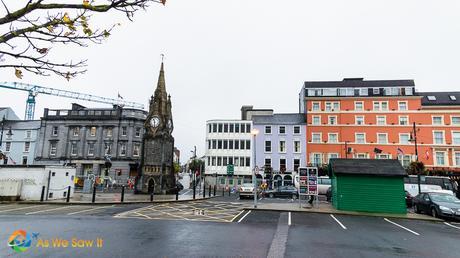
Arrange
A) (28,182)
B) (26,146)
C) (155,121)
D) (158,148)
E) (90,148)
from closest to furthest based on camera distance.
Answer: (28,182), (158,148), (155,121), (90,148), (26,146)

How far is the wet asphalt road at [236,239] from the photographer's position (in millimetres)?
7031

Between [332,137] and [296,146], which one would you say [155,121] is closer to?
[296,146]

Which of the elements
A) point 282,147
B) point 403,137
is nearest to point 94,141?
point 282,147

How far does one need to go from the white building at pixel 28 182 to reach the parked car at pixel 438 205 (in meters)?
28.4

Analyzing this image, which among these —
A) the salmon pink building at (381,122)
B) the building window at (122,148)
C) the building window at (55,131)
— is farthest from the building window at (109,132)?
the salmon pink building at (381,122)

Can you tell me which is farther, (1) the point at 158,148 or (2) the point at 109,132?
(2) the point at 109,132

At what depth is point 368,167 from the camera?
59.0 ft

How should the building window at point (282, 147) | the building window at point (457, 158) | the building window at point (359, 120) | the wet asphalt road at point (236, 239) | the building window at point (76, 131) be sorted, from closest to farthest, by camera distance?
the wet asphalt road at point (236, 239)
the building window at point (457, 158)
the building window at point (359, 120)
the building window at point (282, 147)
the building window at point (76, 131)

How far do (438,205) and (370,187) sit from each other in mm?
3727

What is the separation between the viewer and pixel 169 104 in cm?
3597

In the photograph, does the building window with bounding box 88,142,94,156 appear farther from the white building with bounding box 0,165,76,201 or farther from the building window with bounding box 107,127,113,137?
the white building with bounding box 0,165,76,201

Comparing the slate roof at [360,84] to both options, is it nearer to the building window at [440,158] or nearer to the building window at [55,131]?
the building window at [440,158]

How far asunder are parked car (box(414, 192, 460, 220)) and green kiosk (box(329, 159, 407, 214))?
1.51 metres

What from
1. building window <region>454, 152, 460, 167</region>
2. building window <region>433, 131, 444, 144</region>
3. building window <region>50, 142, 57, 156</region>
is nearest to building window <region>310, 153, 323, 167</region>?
building window <region>433, 131, 444, 144</region>
